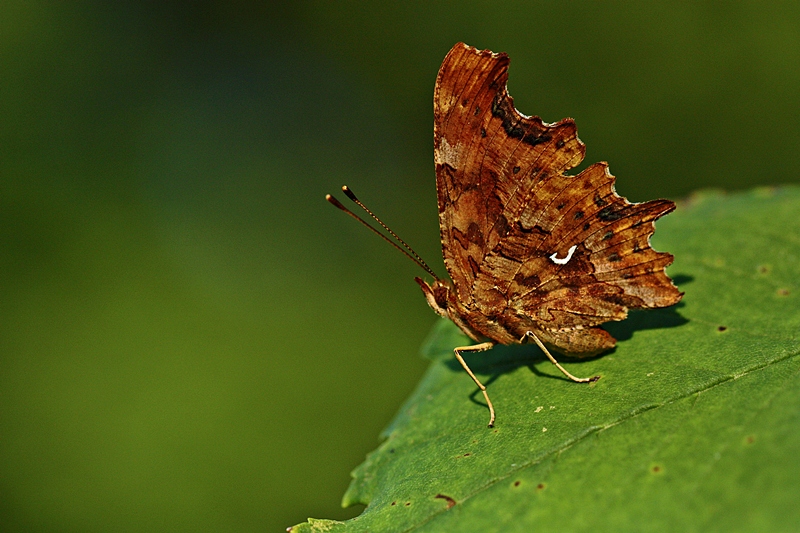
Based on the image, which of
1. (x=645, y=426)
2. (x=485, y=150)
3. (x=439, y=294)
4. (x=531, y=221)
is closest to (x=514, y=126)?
(x=485, y=150)

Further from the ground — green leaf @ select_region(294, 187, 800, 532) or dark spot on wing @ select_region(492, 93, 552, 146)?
dark spot on wing @ select_region(492, 93, 552, 146)

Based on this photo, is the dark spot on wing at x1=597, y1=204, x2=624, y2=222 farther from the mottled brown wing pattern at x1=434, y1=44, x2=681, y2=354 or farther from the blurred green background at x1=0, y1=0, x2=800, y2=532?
the blurred green background at x1=0, y1=0, x2=800, y2=532

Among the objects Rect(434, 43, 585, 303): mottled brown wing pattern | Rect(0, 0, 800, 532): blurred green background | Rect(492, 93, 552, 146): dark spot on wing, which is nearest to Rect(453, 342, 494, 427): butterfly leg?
Rect(434, 43, 585, 303): mottled brown wing pattern

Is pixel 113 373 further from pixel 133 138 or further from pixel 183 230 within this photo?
pixel 133 138

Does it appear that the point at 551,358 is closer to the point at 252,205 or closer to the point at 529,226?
the point at 529,226

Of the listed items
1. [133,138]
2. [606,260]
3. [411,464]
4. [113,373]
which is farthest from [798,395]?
[133,138]

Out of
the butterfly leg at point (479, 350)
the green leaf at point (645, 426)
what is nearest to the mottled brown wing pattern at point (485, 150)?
the butterfly leg at point (479, 350)
